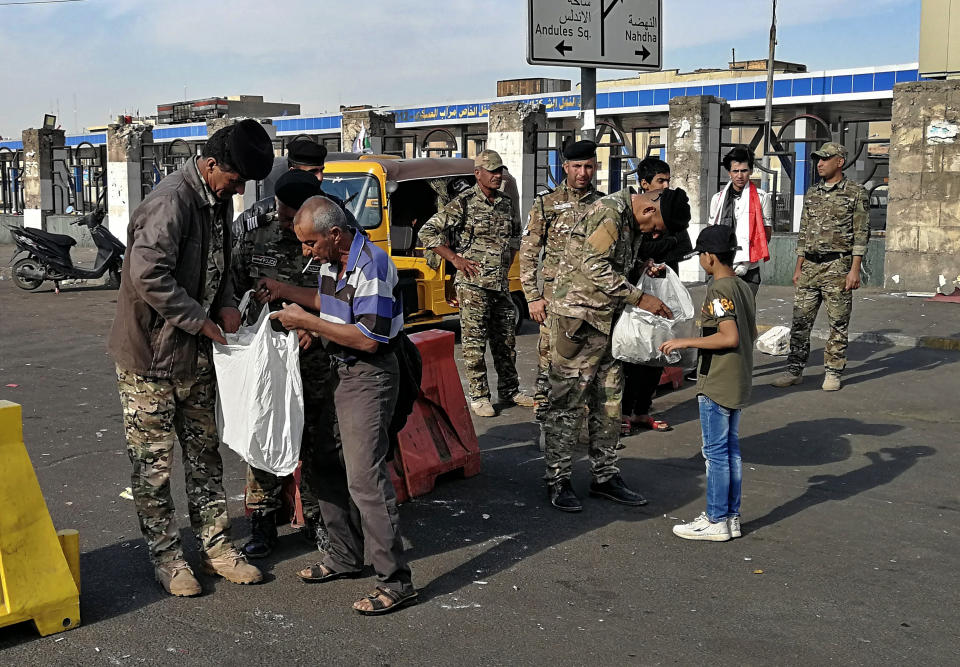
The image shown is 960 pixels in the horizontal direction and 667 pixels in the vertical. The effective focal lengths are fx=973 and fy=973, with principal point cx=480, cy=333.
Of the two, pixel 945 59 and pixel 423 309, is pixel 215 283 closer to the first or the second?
pixel 423 309

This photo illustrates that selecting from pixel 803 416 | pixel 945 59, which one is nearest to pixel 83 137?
pixel 945 59

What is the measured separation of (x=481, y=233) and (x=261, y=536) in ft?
12.5

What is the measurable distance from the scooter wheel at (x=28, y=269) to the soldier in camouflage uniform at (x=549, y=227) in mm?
11700

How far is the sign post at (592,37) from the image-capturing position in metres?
7.73

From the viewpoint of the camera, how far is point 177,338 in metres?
4.29

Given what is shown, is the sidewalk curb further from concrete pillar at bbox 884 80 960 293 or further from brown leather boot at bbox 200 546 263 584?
brown leather boot at bbox 200 546 263 584

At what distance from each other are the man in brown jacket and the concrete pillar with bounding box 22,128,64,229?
24.6 metres

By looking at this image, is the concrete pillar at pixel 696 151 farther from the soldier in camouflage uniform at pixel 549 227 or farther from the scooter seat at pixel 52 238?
the scooter seat at pixel 52 238

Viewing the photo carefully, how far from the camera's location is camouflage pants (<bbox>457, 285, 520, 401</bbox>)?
7.95 meters

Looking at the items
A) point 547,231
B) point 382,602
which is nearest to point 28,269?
point 547,231

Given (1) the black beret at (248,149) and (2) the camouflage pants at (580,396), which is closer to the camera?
(1) the black beret at (248,149)

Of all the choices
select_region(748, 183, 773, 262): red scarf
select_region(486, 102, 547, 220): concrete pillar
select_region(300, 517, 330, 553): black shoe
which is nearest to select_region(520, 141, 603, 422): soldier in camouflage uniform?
select_region(300, 517, 330, 553): black shoe

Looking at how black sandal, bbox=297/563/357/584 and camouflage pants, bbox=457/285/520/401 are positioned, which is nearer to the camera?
black sandal, bbox=297/563/357/584

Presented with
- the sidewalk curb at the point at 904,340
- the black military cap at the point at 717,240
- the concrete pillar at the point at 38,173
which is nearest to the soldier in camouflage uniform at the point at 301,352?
the black military cap at the point at 717,240
